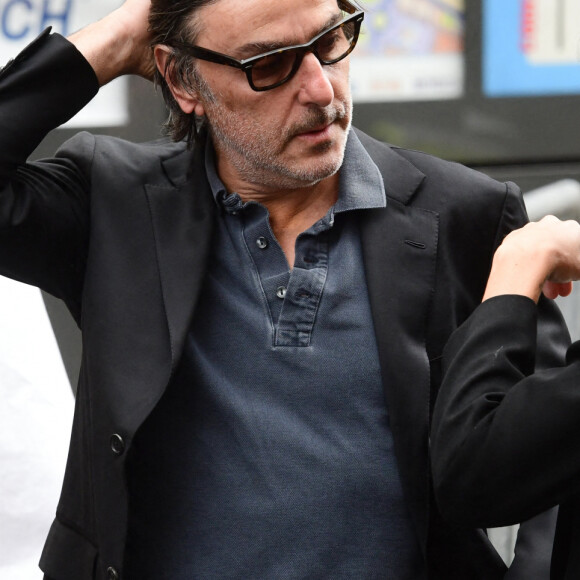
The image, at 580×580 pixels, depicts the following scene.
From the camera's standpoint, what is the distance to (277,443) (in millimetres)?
2098

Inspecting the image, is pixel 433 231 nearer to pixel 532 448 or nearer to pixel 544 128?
pixel 532 448

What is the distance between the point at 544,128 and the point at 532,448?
2491mm

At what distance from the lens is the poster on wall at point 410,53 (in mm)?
3734

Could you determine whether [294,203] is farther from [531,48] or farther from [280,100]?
[531,48]

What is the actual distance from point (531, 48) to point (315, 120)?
1.93m

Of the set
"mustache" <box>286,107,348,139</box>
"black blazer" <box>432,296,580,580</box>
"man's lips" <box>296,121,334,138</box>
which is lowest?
"black blazer" <box>432,296,580,580</box>

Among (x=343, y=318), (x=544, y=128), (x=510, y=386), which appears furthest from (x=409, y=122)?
(x=510, y=386)

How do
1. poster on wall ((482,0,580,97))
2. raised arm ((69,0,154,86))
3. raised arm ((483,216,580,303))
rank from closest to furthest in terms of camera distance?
raised arm ((483,216,580,303))
raised arm ((69,0,154,86))
poster on wall ((482,0,580,97))

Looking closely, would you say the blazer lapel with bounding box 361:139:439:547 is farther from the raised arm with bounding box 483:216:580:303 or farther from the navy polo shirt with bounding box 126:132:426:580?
the raised arm with bounding box 483:216:580:303

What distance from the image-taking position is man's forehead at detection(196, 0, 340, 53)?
2.17 metres

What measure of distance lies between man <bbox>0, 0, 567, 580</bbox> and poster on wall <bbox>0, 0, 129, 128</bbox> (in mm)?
1181

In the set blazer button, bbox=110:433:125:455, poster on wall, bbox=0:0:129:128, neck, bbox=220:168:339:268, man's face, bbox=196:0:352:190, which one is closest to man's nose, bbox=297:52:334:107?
man's face, bbox=196:0:352:190

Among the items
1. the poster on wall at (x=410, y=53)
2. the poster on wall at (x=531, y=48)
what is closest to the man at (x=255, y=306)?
the poster on wall at (x=410, y=53)

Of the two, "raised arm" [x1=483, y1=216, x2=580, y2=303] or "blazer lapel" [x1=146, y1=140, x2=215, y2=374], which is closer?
"raised arm" [x1=483, y1=216, x2=580, y2=303]
